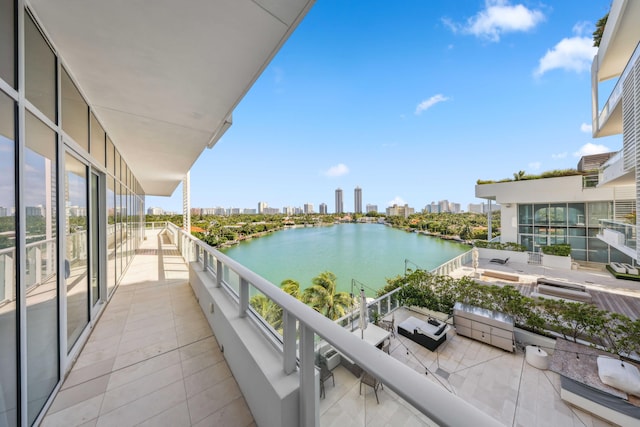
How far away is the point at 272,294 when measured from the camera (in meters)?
1.48

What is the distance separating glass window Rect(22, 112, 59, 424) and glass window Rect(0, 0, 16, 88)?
1.02 feet

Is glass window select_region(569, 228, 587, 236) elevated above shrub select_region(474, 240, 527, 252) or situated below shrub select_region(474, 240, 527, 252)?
above

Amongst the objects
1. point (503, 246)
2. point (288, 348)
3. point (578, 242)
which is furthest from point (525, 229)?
point (288, 348)

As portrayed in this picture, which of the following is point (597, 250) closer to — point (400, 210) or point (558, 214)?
point (558, 214)

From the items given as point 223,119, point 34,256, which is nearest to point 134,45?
point 223,119

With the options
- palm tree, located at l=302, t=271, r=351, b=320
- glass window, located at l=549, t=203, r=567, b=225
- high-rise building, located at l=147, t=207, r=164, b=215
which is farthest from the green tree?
high-rise building, located at l=147, t=207, r=164, b=215

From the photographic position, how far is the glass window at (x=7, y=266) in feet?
4.40

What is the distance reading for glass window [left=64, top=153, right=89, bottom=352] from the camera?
2406 mm

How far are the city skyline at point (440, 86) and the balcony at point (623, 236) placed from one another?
340cm

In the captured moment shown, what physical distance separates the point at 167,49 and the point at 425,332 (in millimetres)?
7754

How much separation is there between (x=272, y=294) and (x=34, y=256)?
1849 mm

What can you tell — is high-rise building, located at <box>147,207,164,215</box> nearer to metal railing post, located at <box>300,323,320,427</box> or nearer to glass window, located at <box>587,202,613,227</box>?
metal railing post, located at <box>300,323,320,427</box>

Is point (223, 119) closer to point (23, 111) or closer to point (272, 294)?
point (23, 111)

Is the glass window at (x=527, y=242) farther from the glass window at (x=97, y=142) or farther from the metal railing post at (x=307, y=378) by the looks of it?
the glass window at (x=97, y=142)
